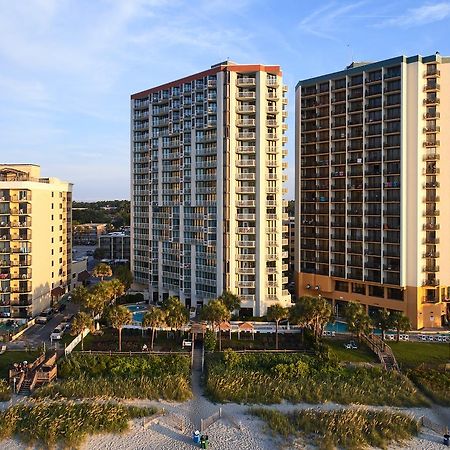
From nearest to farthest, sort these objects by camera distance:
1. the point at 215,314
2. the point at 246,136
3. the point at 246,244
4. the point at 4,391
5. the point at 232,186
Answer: the point at 4,391 < the point at 215,314 < the point at 246,244 < the point at 232,186 < the point at 246,136

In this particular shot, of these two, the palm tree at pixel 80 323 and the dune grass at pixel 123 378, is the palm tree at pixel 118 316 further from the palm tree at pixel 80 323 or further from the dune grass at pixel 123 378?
the dune grass at pixel 123 378

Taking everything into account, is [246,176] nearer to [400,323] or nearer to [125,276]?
[125,276]

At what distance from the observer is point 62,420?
34.3 metres

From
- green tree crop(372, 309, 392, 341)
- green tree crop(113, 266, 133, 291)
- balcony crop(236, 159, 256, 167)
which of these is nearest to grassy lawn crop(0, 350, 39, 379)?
green tree crop(113, 266, 133, 291)

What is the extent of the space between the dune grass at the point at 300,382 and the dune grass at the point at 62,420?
7.82 meters

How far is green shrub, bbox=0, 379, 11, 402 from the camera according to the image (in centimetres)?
3825

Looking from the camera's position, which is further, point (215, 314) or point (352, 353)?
point (215, 314)

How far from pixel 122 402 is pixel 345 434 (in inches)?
714

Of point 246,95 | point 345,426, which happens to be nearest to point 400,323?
point 345,426

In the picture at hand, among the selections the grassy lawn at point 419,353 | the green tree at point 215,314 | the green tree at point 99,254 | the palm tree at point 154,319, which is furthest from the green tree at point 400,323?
the green tree at point 99,254

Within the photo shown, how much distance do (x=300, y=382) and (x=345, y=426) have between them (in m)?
7.50

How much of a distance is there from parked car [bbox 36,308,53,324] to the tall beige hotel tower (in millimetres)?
39983

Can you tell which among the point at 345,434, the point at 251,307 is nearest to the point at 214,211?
the point at 251,307

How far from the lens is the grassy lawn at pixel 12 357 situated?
4456 cm
